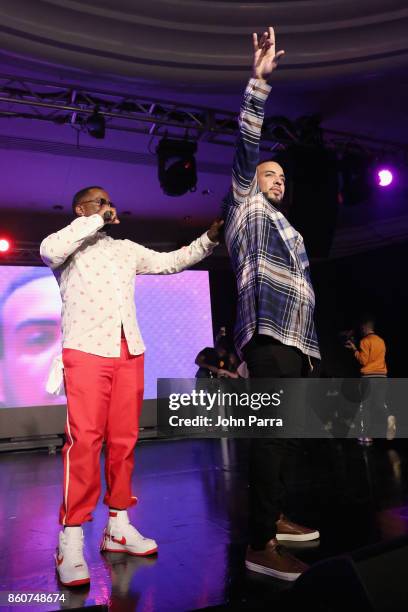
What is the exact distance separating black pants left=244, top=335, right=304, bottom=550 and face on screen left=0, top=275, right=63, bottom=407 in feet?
16.8

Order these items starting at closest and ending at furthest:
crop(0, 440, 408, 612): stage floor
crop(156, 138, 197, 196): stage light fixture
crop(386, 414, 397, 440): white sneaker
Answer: crop(0, 440, 408, 612): stage floor, crop(156, 138, 197, 196): stage light fixture, crop(386, 414, 397, 440): white sneaker

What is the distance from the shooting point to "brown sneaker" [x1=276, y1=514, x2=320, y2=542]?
2.09 meters

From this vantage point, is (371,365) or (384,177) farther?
(384,177)

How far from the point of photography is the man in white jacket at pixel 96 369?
1.88 metres

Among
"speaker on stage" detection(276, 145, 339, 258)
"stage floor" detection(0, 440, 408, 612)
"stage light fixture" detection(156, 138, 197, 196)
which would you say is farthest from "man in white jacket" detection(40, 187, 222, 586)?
"speaker on stage" detection(276, 145, 339, 258)

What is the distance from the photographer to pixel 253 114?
1.84 metres

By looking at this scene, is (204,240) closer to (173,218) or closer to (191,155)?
(191,155)

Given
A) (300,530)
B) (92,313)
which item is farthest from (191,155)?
(300,530)

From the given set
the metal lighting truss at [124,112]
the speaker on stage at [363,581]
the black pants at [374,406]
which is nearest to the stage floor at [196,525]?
the speaker on stage at [363,581]

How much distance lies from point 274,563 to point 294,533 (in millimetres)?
359

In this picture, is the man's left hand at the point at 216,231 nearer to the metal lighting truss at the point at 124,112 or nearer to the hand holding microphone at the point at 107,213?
the hand holding microphone at the point at 107,213

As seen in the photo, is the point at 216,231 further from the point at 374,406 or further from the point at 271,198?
the point at 374,406

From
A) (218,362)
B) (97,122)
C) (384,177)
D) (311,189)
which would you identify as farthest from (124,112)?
(218,362)

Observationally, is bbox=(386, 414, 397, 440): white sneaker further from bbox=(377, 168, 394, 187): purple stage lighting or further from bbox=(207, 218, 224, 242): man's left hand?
bbox=(207, 218, 224, 242): man's left hand
